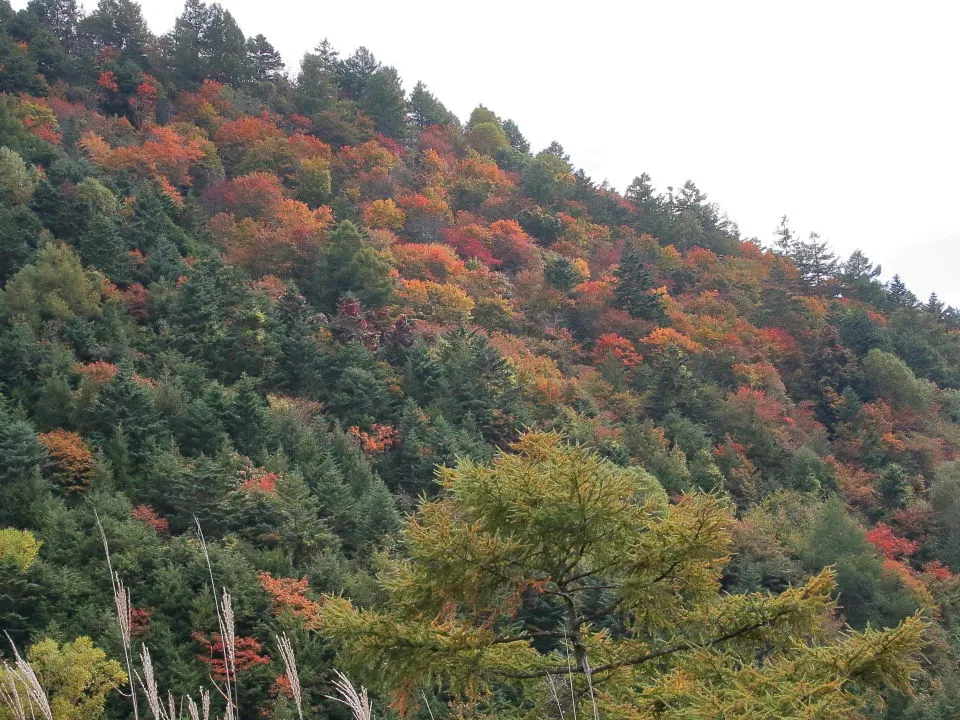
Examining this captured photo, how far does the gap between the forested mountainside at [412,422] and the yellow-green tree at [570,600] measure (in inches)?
1.3

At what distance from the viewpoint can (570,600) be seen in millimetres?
6535

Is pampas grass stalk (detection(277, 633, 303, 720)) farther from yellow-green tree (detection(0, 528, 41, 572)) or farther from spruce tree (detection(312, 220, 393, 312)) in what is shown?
spruce tree (detection(312, 220, 393, 312))

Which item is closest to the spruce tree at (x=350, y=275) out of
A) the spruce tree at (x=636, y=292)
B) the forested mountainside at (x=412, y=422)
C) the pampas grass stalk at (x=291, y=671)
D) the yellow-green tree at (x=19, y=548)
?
the forested mountainside at (x=412, y=422)

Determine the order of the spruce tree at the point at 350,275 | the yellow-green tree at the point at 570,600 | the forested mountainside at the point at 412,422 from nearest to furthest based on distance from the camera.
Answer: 1. the yellow-green tree at the point at 570,600
2. the forested mountainside at the point at 412,422
3. the spruce tree at the point at 350,275

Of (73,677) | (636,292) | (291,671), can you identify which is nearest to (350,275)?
(636,292)

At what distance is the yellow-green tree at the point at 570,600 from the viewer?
A: 607cm

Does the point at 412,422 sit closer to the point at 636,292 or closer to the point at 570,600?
the point at 636,292

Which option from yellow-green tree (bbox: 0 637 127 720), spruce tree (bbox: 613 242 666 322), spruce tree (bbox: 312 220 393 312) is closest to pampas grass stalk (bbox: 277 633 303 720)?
yellow-green tree (bbox: 0 637 127 720)

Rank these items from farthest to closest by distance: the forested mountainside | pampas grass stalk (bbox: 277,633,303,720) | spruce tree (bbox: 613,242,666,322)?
spruce tree (bbox: 613,242,666,322) < the forested mountainside < pampas grass stalk (bbox: 277,633,303,720)

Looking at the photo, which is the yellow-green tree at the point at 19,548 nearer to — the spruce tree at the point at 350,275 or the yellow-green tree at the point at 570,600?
the yellow-green tree at the point at 570,600

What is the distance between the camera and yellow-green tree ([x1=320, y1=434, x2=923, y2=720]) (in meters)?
6.07

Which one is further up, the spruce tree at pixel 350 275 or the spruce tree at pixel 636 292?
the spruce tree at pixel 636 292

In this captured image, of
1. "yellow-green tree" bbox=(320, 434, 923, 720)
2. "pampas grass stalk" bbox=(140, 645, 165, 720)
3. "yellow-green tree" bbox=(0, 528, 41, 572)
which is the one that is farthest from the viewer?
"yellow-green tree" bbox=(0, 528, 41, 572)

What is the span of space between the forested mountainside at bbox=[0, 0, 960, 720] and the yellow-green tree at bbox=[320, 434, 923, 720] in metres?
0.03
